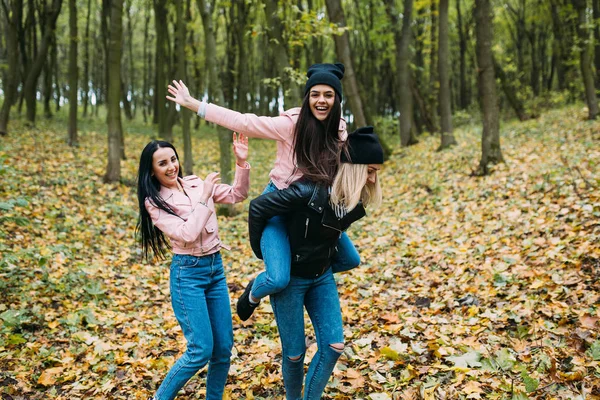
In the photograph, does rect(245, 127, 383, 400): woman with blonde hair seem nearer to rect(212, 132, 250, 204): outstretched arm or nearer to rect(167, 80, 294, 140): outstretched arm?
rect(167, 80, 294, 140): outstretched arm

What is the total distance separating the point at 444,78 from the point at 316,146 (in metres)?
12.9

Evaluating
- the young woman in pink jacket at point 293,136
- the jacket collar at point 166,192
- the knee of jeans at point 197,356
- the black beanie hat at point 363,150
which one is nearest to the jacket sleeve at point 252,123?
the young woman in pink jacket at point 293,136

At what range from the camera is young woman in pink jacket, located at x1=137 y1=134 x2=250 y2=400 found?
3.31 meters

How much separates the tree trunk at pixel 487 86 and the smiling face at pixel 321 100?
8018 mm

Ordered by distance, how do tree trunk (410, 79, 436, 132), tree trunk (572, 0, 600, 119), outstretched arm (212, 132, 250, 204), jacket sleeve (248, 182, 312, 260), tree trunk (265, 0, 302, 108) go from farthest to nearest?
tree trunk (410, 79, 436, 132) < tree trunk (572, 0, 600, 119) < tree trunk (265, 0, 302, 108) < outstretched arm (212, 132, 250, 204) < jacket sleeve (248, 182, 312, 260)

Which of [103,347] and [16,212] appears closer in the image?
[103,347]

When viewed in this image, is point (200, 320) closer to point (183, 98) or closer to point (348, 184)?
point (348, 184)

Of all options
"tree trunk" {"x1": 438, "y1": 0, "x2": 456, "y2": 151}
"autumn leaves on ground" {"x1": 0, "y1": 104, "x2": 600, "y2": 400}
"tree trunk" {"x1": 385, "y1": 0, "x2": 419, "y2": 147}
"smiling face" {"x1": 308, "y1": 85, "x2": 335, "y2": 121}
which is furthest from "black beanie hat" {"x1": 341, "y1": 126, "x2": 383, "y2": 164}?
"tree trunk" {"x1": 385, "y1": 0, "x2": 419, "y2": 147}

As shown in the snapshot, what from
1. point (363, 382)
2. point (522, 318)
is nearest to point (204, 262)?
point (363, 382)

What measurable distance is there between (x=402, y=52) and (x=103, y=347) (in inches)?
586

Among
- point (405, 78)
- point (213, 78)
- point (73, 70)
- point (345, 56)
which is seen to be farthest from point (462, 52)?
point (73, 70)

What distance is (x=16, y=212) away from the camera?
8109 mm

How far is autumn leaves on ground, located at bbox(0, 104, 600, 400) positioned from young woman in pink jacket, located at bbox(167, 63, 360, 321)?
4.88ft

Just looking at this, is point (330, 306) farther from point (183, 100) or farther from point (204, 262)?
point (183, 100)
